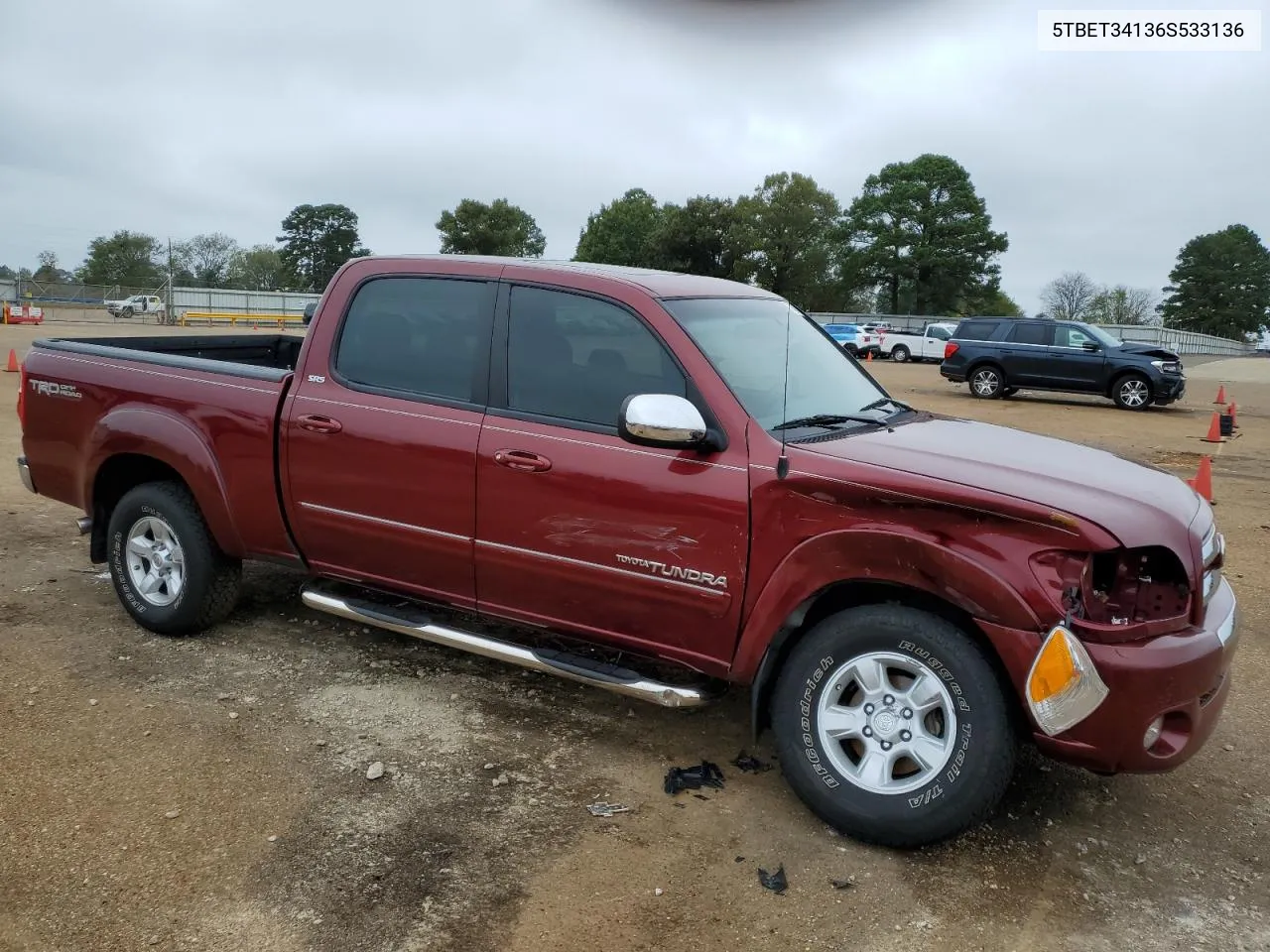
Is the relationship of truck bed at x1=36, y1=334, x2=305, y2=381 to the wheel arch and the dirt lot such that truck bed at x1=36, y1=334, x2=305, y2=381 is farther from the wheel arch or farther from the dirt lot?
the wheel arch

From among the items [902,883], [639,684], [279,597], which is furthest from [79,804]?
[902,883]

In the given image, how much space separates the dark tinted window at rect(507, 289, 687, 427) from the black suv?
18.5 m

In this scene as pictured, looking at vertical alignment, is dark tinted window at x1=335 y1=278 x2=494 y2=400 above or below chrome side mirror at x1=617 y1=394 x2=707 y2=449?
above

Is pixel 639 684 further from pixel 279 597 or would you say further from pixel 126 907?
pixel 279 597

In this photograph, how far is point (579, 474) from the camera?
3648 mm

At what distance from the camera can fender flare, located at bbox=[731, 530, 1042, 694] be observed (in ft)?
9.77

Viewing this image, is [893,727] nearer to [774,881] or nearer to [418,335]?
[774,881]

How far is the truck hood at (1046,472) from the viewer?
119 inches

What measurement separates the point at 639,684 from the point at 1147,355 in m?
19.0

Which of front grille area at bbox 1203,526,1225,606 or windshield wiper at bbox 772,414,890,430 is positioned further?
windshield wiper at bbox 772,414,890,430

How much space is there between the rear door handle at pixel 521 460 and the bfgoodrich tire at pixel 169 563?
5.84ft

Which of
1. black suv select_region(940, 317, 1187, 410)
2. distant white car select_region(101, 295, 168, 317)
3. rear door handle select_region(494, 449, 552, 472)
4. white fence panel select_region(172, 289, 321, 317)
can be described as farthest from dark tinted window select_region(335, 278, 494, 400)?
distant white car select_region(101, 295, 168, 317)

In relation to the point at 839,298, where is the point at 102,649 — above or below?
below

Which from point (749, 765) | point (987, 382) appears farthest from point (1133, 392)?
point (749, 765)
